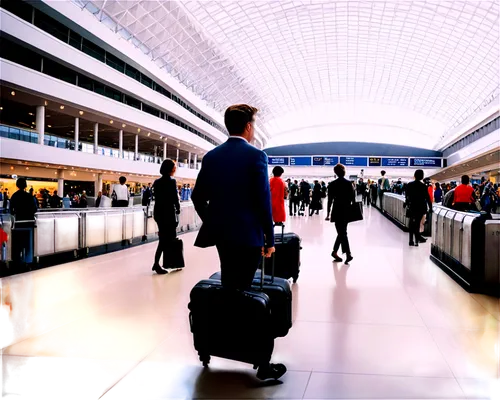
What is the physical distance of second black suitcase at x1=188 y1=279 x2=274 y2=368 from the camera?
3209 millimetres

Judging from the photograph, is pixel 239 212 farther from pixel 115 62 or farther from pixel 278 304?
pixel 115 62

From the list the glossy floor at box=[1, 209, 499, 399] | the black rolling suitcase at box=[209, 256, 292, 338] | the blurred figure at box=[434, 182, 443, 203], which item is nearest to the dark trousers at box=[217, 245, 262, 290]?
the black rolling suitcase at box=[209, 256, 292, 338]

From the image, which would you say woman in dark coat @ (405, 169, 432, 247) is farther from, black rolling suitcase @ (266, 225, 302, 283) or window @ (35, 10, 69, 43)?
window @ (35, 10, 69, 43)

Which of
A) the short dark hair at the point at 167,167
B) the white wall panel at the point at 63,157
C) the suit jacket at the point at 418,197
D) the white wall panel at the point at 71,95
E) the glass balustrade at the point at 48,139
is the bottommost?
the suit jacket at the point at 418,197

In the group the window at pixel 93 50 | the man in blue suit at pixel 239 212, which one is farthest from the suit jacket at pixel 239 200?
the window at pixel 93 50

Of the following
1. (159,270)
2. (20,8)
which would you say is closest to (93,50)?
(20,8)

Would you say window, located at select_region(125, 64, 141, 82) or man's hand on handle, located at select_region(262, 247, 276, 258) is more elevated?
window, located at select_region(125, 64, 141, 82)

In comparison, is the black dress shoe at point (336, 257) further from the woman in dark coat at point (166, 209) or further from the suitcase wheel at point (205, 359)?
the suitcase wheel at point (205, 359)

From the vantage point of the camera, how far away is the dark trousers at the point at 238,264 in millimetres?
3162

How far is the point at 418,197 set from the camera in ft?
35.1

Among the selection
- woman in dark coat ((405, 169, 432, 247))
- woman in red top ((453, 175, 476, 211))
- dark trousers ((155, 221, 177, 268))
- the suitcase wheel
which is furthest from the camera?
woman in red top ((453, 175, 476, 211))

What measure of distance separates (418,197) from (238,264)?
862 cm

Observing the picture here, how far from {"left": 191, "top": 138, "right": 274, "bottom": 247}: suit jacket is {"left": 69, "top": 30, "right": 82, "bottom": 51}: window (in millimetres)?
32309

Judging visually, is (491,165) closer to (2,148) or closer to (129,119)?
(129,119)
